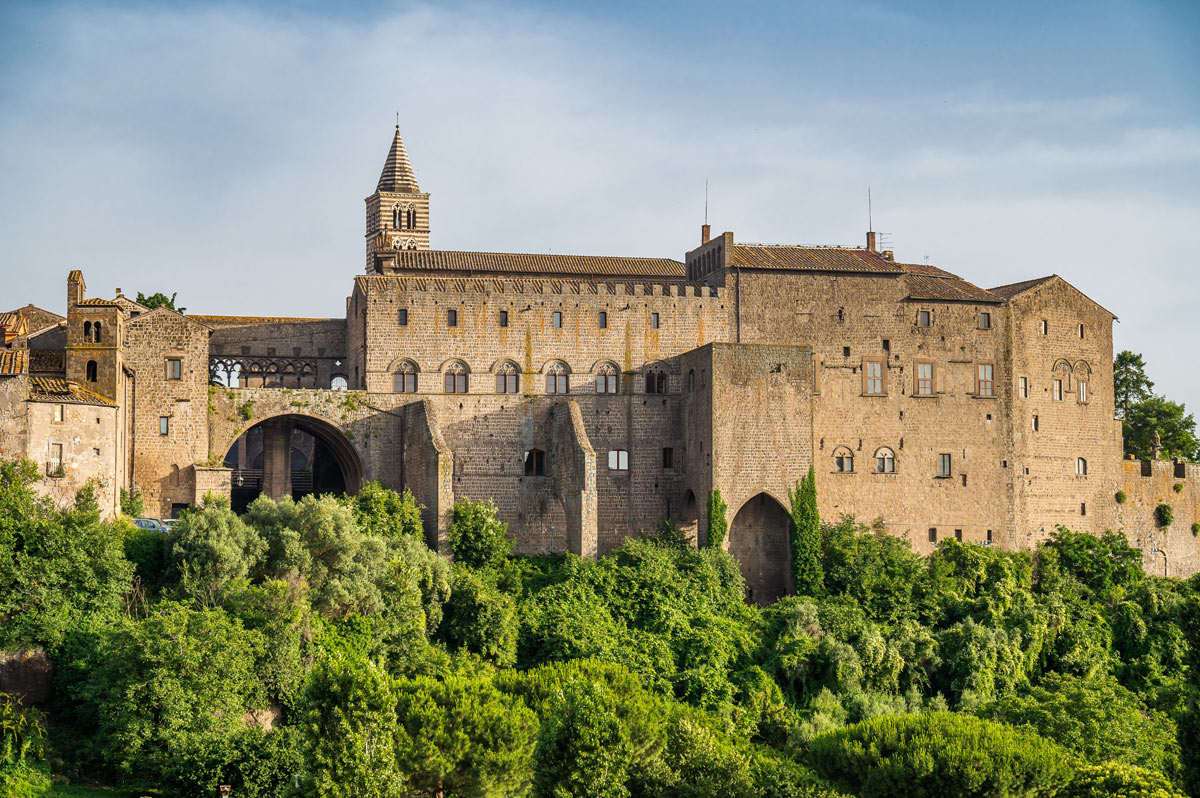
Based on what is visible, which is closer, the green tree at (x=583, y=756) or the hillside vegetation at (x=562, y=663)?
the green tree at (x=583, y=756)

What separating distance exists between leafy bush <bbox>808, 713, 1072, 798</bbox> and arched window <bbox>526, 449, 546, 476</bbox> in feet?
57.0

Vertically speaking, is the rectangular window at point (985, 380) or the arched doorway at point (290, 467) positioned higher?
the rectangular window at point (985, 380)

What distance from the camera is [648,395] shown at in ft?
174

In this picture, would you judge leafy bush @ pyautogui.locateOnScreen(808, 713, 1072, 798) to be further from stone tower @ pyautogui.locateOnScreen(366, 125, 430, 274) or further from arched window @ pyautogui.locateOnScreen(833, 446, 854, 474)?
stone tower @ pyautogui.locateOnScreen(366, 125, 430, 274)

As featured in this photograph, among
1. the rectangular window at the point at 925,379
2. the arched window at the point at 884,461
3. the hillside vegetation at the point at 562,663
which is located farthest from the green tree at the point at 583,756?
the rectangular window at the point at 925,379

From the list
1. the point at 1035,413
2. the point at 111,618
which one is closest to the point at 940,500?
the point at 1035,413

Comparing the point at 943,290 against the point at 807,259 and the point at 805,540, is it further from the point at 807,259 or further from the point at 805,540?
the point at 805,540

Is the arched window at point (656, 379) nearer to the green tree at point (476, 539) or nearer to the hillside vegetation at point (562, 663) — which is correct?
the hillside vegetation at point (562, 663)

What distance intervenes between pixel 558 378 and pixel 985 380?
15.4 meters

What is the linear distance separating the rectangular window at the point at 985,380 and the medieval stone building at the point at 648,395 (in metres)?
0.12

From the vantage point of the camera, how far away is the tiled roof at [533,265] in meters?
55.6

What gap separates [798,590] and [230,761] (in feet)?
69.7

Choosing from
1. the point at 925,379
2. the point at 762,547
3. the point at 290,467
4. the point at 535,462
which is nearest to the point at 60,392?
the point at 290,467

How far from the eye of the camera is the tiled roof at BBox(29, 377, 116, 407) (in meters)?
43.6
